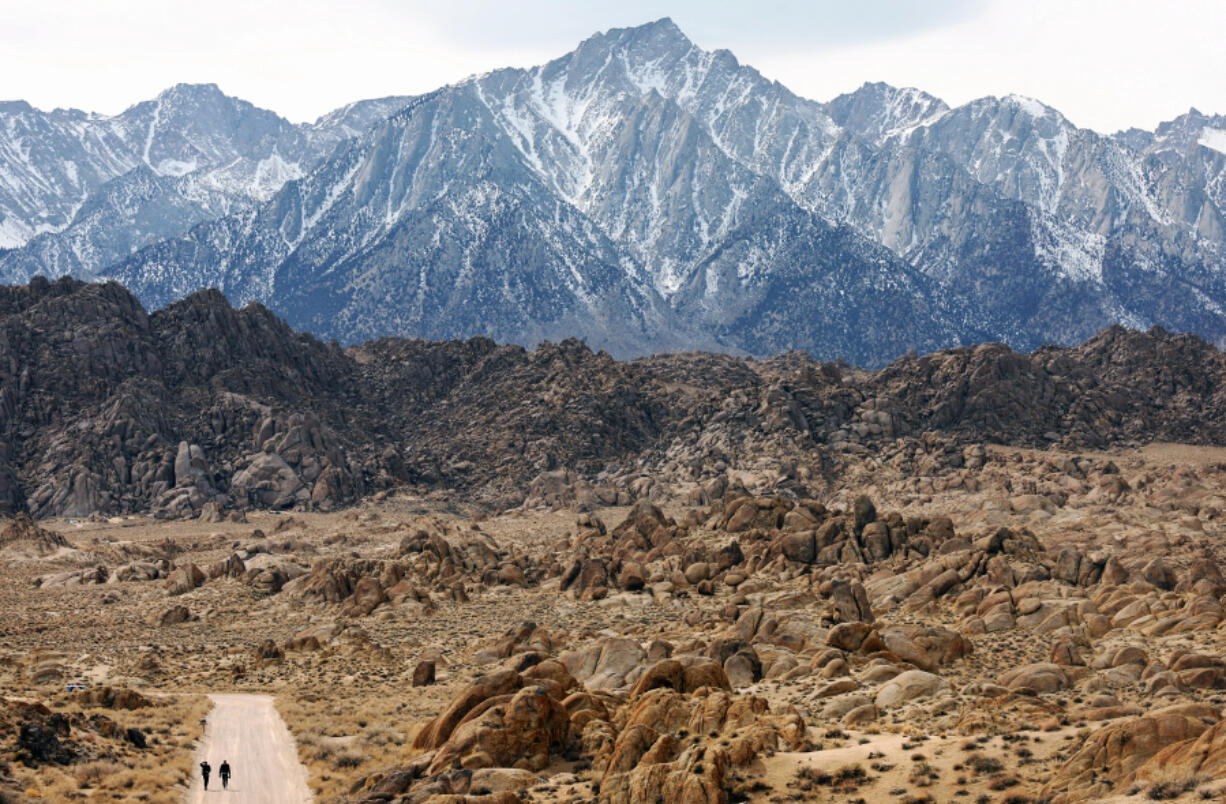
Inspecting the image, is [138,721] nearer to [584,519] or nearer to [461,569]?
[461,569]

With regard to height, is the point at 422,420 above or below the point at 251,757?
above

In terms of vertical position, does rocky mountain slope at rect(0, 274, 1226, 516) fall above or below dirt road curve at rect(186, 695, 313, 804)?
above

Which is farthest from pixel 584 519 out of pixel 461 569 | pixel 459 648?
pixel 459 648

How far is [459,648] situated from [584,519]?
46.9 m

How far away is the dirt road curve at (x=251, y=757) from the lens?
1638 inches

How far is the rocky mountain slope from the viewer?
155 m

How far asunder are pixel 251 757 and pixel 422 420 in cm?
14926

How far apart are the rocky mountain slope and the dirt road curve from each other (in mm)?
95369

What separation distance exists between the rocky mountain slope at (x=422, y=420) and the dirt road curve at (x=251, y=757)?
95.4 metres

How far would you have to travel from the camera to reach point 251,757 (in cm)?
4606

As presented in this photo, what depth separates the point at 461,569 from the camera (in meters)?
97.0

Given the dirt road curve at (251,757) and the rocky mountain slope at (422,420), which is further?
the rocky mountain slope at (422,420)

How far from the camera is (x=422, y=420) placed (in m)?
194

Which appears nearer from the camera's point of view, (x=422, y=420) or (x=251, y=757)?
(x=251, y=757)
